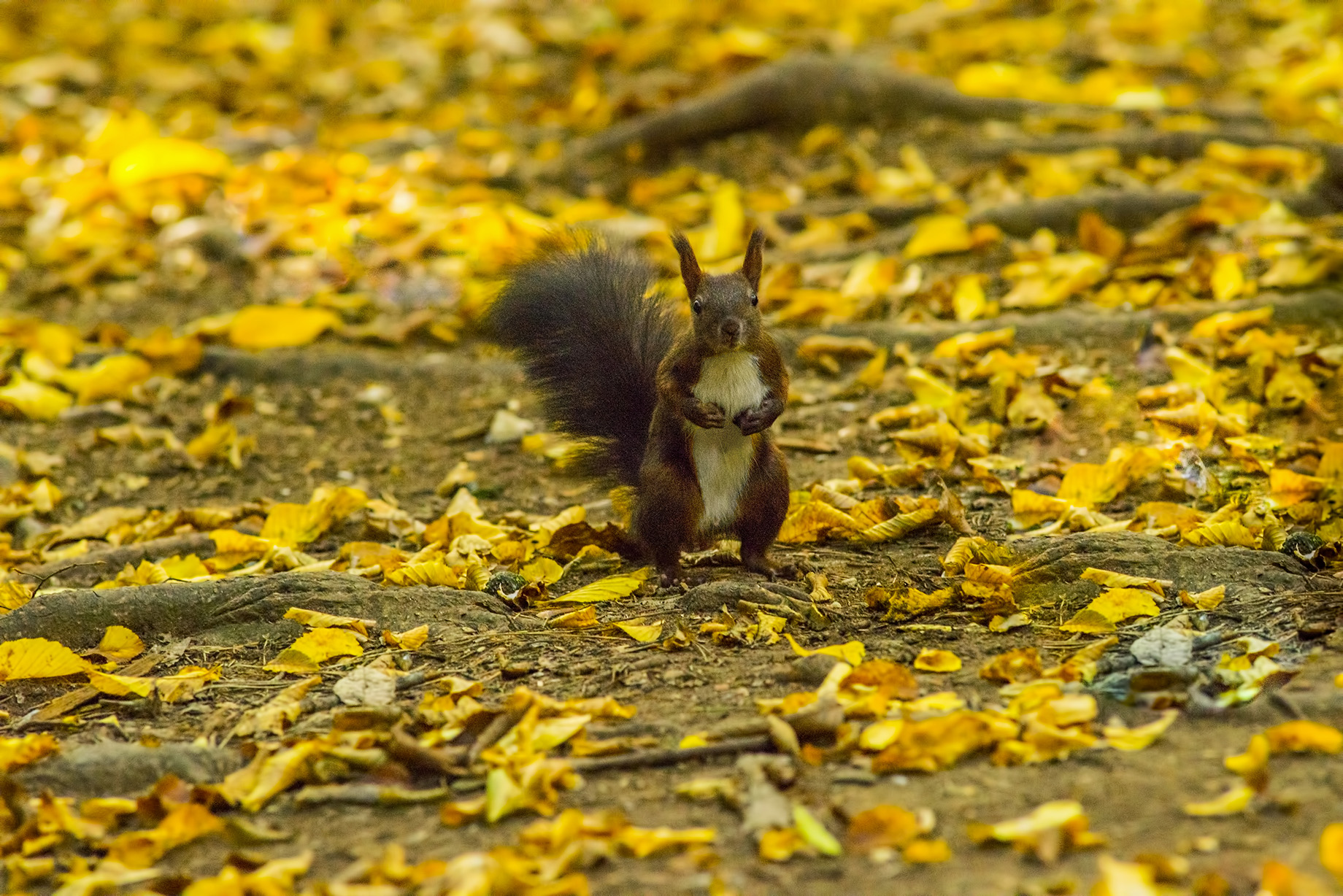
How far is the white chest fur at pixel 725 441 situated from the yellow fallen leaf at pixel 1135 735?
1.36 m

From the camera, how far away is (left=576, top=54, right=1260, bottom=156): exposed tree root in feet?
25.2

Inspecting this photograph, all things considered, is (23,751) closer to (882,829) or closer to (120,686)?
(120,686)

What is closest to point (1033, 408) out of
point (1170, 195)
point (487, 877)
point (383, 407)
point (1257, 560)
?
point (1257, 560)

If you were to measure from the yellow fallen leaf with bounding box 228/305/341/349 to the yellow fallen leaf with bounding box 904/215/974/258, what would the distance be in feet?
8.86

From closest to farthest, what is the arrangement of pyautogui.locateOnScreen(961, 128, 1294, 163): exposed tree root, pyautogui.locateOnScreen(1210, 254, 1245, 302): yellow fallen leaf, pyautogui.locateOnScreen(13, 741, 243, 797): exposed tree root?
pyautogui.locateOnScreen(13, 741, 243, 797): exposed tree root < pyautogui.locateOnScreen(1210, 254, 1245, 302): yellow fallen leaf < pyautogui.locateOnScreen(961, 128, 1294, 163): exposed tree root

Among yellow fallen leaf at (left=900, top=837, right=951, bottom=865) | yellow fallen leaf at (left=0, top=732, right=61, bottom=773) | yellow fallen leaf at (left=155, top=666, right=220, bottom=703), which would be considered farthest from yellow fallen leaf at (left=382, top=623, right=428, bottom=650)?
yellow fallen leaf at (left=900, top=837, right=951, bottom=865)

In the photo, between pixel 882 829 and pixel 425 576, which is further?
pixel 425 576

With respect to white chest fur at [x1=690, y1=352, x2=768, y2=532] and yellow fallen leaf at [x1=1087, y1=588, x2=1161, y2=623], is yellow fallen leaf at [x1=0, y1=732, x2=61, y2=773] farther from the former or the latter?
yellow fallen leaf at [x1=1087, y1=588, x2=1161, y2=623]

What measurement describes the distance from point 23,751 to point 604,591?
4.81ft

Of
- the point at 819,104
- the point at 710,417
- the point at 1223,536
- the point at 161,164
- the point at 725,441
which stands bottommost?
the point at 1223,536

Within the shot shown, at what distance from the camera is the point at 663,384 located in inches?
146

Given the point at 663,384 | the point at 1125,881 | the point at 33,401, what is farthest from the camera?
the point at 33,401

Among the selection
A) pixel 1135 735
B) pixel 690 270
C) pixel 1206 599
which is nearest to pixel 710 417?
pixel 690 270

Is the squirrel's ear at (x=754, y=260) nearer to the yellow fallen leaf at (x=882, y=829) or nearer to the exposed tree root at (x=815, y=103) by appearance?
the yellow fallen leaf at (x=882, y=829)
